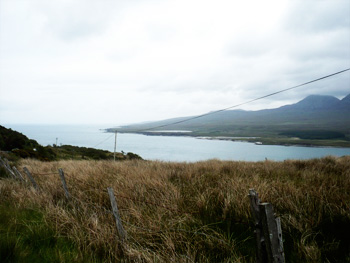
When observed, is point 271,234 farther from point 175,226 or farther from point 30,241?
point 30,241

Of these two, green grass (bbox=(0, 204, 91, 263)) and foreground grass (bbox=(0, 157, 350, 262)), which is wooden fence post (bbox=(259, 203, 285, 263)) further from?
green grass (bbox=(0, 204, 91, 263))

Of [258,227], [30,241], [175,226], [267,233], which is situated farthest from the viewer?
[175,226]

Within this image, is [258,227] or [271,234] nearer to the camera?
[271,234]

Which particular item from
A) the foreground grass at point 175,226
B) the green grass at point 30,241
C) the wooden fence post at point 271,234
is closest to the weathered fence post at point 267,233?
the wooden fence post at point 271,234

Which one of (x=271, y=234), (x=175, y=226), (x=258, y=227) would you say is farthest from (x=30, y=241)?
(x=271, y=234)

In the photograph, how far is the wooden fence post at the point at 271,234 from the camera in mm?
1836

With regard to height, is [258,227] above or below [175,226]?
above

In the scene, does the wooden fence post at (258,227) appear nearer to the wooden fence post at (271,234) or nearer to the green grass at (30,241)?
the wooden fence post at (271,234)

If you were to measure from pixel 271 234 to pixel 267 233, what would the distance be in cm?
4

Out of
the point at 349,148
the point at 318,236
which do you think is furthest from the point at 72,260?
the point at 349,148

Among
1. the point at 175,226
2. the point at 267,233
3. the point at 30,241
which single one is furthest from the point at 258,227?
the point at 30,241

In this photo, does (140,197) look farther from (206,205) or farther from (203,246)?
(203,246)

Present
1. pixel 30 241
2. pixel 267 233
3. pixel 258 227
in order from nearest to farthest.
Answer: pixel 267 233 < pixel 258 227 < pixel 30 241

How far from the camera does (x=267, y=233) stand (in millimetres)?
1854
